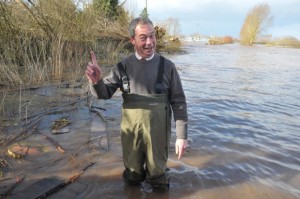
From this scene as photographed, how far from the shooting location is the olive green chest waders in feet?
10.7

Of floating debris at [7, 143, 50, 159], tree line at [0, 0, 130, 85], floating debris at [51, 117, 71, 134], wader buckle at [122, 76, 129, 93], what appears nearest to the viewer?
wader buckle at [122, 76, 129, 93]

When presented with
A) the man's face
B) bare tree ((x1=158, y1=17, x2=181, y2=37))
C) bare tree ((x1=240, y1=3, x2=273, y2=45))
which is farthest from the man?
bare tree ((x1=240, y1=3, x2=273, y2=45))

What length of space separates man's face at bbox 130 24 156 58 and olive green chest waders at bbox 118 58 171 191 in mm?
171

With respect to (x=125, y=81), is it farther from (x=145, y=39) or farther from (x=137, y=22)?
(x=137, y=22)

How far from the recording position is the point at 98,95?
3.28m

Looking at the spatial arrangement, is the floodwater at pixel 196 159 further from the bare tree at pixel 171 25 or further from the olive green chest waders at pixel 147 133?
the bare tree at pixel 171 25

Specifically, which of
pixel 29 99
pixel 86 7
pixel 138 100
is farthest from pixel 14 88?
pixel 138 100

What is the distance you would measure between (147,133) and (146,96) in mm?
359

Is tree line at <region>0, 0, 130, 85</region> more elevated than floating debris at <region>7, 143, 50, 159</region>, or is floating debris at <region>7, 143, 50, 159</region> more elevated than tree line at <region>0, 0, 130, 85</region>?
tree line at <region>0, 0, 130, 85</region>

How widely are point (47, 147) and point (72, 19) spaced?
6.88 metres

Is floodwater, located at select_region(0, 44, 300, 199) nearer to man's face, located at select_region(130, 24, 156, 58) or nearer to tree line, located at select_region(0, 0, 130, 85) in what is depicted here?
tree line, located at select_region(0, 0, 130, 85)

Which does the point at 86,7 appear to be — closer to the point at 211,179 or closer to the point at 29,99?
the point at 29,99

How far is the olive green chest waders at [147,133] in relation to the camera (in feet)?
10.7

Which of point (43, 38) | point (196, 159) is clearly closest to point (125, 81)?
point (196, 159)
